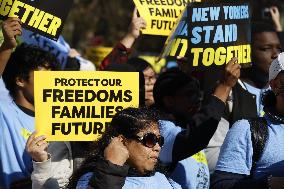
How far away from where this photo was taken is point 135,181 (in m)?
4.22

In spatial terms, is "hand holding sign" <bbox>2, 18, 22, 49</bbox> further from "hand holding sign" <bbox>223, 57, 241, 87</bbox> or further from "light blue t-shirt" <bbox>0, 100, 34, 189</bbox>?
"hand holding sign" <bbox>223, 57, 241, 87</bbox>

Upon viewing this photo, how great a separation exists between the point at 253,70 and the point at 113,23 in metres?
14.4

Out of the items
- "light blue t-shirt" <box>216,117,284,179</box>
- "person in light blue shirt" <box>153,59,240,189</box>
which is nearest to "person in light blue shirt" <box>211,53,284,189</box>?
"light blue t-shirt" <box>216,117,284,179</box>

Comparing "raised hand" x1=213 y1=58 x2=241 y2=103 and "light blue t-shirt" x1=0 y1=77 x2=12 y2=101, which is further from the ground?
"raised hand" x1=213 y1=58 x2=241 y2=103

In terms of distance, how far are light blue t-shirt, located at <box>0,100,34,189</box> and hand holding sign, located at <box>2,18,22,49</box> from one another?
0.44 meters

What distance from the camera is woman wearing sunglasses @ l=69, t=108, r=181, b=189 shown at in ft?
13.4

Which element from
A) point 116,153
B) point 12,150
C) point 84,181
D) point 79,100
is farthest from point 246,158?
point 12,150

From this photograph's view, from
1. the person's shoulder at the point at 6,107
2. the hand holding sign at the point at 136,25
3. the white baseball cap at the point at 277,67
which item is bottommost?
the person's shoulder at the point at 6,107

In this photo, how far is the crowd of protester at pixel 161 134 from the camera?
14.1ft

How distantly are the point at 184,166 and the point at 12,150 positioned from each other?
1.13 meters

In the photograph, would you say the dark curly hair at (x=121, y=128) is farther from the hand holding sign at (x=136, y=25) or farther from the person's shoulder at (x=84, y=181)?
the hand holding sign at (x=136, y=25)

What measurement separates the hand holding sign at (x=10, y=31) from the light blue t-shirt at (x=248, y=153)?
5.26 ft

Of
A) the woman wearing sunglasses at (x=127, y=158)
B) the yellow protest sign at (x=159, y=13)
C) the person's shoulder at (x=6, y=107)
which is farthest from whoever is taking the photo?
the yellow protest sign at (x=159, y=13)

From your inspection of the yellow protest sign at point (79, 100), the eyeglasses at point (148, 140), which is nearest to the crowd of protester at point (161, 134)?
the eyeglasses at point (148, 140)
